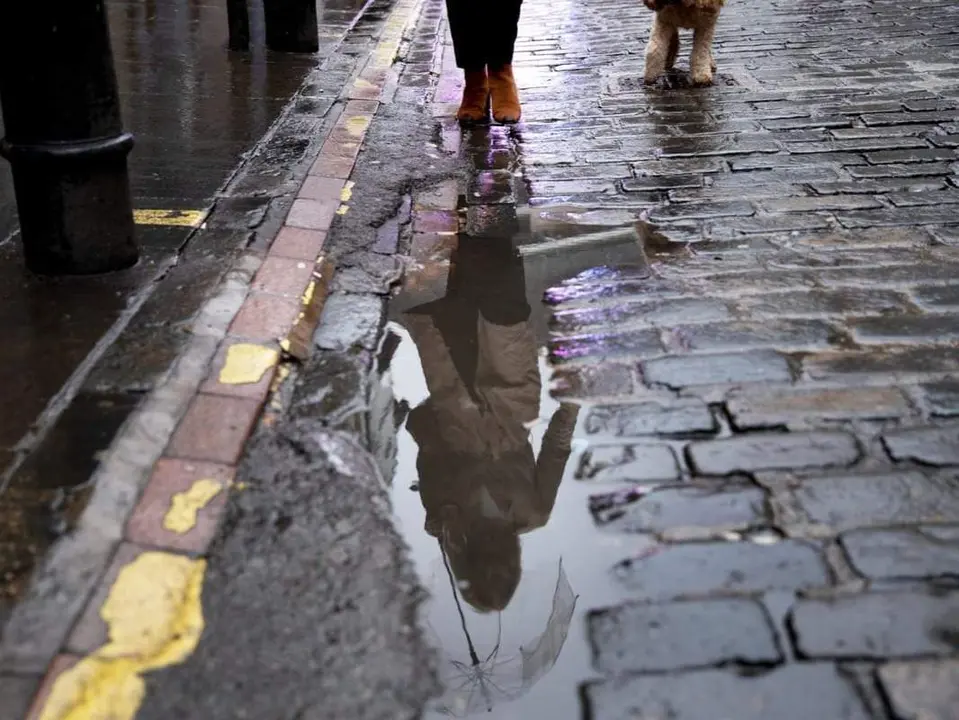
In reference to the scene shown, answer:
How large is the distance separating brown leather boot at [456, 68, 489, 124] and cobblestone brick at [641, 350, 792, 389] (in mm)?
2899

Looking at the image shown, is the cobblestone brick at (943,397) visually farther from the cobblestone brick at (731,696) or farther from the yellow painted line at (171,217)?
the yellow painted line at (171,217)

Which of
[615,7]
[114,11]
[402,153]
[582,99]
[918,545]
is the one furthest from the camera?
[615,7]

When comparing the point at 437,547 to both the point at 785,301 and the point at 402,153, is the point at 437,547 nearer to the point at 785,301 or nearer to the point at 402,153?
the point at 785,301

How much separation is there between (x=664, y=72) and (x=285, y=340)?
4.32 meters

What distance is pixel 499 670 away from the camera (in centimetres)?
177

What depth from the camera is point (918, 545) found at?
2016 mm

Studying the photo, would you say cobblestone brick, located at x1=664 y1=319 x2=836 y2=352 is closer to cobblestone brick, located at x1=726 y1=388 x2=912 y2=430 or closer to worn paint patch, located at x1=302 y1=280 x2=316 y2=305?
cobblestone brick, located at x1=726 y1=388 x2=912 y2=430

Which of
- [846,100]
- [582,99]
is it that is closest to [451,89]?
[582,99]

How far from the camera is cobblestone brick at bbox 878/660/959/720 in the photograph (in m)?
1.60

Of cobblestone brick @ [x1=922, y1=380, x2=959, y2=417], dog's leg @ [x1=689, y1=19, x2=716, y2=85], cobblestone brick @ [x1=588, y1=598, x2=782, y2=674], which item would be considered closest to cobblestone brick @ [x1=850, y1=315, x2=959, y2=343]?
cobblestone brick @ [x1=922, y1=380, x2=959, y2=417]

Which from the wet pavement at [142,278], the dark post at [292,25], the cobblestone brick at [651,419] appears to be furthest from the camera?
the dark post at [292,25]

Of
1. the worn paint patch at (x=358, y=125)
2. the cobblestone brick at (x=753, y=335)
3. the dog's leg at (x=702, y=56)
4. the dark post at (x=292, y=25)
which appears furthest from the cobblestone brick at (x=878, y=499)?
the dark post at (x=292, y=25)

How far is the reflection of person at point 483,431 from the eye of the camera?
2107 millimetres

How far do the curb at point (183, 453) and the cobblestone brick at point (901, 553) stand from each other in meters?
1.25
